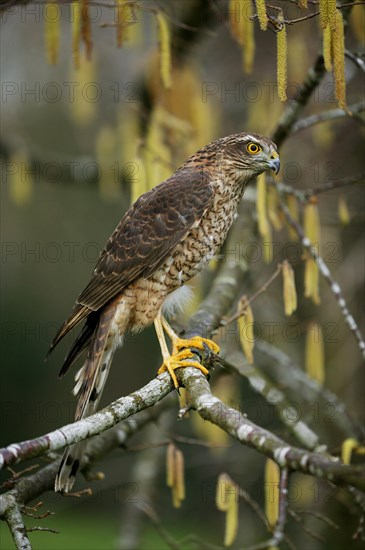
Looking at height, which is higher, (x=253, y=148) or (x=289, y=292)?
(x=253, y=148)

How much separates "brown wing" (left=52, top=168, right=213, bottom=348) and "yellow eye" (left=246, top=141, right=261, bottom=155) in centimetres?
31

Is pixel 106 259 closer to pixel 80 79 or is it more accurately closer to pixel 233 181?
pixel 233 181

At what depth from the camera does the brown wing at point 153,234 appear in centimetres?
474

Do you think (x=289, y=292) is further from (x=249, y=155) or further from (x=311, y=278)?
(x=249, y=155)

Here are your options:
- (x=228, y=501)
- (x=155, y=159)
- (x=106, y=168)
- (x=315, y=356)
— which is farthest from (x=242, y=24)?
(x=228, y=501)

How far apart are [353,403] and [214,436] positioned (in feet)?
5.95

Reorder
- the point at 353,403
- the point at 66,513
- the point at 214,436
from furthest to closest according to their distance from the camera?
1. the point at 66,513
2. the point at 353,403
3. the point at 214,436

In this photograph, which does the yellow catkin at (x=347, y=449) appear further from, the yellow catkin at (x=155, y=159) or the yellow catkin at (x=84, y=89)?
the yellow catkin at (x=84, y=89)

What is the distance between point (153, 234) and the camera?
4.78m

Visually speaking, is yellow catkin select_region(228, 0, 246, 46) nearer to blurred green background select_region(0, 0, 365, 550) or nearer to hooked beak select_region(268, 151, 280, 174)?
blurred green background select_region(0, 0, 365, 550)

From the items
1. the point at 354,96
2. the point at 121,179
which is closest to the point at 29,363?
the point at 121,179

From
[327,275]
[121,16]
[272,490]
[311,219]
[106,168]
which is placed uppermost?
[121,16]

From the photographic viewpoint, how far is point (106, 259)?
15.8ft

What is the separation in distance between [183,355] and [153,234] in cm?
88
